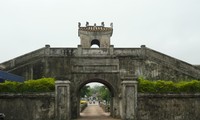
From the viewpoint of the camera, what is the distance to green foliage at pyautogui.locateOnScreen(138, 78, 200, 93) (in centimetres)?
2012

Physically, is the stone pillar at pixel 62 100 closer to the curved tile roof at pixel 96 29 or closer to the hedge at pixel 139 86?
the hedge at pixel 139 86

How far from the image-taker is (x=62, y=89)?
19.5 meters

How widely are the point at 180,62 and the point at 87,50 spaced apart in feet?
22.8

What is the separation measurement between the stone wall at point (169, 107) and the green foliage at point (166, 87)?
29 centimetres

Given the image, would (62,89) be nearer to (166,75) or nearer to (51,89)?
(51,89)

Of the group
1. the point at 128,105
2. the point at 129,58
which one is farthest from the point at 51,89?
the point at 129,58

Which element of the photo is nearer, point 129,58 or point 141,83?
point 141,83

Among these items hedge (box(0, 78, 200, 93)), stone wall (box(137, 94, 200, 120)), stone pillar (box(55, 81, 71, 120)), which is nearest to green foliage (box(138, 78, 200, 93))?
hedge (box(0, 78, 200, 93))

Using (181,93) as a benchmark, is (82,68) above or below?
above

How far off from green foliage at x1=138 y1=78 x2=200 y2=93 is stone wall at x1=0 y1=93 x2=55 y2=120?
5.65m

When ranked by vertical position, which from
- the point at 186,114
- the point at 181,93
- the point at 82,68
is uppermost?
the point at 82,68

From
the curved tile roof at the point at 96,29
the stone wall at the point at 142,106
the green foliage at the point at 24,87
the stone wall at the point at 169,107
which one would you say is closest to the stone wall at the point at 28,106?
the stone wall at the point at 142,106

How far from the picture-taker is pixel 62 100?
64.0 ft

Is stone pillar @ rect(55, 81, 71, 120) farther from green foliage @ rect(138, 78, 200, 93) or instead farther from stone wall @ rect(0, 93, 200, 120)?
green foliage @ rect(138, 78, 200, 93)
